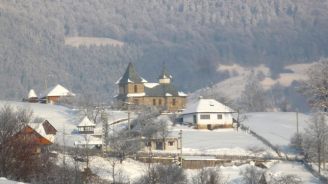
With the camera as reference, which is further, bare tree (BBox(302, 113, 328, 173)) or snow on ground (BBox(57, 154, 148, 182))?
bare tree (BBox(302, 113, 328, 173))

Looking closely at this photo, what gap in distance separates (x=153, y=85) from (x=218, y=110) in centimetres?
3078

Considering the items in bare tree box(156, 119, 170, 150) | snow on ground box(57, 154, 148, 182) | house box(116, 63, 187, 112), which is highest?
house box(116, 63, 187, 112)

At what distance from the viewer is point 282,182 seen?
62688 mm

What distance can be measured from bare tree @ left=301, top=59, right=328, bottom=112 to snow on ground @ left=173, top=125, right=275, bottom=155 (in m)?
21.7

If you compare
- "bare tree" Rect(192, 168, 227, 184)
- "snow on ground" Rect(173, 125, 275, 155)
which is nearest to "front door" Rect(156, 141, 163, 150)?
"snow on ground" Rect(173, 125, 275, 155)

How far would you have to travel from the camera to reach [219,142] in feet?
299

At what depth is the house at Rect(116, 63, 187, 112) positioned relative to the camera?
5177 inches

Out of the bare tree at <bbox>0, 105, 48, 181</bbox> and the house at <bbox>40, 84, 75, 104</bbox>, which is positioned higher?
the house at <bbox>40, 84, 75, 104</bbox>

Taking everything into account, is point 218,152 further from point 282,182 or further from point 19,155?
point 19,155

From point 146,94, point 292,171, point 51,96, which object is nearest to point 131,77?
point 146,94

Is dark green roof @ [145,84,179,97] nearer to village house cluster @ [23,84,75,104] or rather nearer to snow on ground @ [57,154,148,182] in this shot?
village house cluster @ [23,84,75,104]

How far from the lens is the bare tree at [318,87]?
397ft

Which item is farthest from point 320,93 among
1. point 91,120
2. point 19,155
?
point 19,155

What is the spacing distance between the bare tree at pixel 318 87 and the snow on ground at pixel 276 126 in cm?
310
